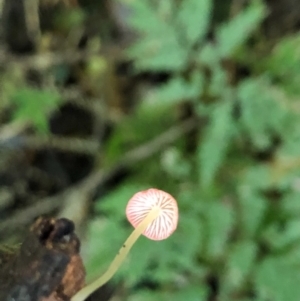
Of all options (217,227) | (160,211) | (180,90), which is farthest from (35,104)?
(160,211)

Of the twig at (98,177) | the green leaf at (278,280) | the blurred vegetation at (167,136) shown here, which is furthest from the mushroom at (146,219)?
the twig at (98,177)

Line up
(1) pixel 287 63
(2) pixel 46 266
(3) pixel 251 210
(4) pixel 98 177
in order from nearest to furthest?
(2) pixel 46 266
(3) pixel 251 210
(1) pixel 287 63
(4) pixel 98 177

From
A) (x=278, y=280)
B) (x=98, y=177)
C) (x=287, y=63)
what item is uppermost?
(x=287, y=63)

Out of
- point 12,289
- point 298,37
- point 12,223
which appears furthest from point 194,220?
point 12,289

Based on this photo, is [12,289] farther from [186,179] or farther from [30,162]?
[30,162]

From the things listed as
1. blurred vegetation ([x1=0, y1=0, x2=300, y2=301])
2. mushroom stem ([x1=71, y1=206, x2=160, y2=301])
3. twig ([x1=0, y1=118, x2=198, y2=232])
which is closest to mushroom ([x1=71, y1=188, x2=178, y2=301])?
mushroom stem ([x1=71, y1=206, x2=160, y2=301])

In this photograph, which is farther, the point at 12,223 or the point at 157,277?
the point at 12,223

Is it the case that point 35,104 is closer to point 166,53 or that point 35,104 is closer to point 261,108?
point 166,53
